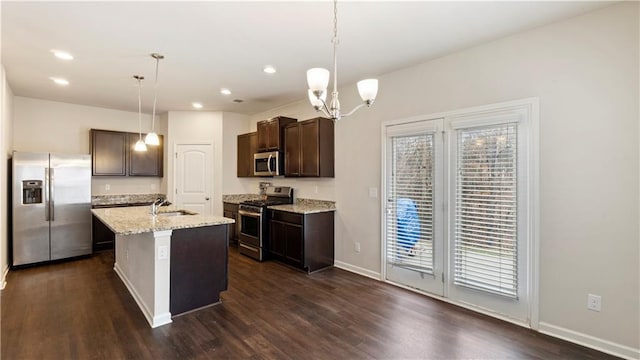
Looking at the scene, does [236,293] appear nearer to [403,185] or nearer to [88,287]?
[88,287]

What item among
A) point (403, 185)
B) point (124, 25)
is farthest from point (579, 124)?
point (124, 25)

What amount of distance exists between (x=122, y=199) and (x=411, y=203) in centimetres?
552

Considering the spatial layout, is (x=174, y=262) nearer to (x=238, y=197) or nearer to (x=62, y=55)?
(x=62, y=55)

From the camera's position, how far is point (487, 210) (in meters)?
3.03

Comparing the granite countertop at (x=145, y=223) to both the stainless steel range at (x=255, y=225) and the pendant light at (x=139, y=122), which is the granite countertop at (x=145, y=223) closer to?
the pendant light at (x=139, y=122)

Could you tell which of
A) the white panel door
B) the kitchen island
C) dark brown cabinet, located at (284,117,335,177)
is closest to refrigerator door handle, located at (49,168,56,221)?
the white panel door

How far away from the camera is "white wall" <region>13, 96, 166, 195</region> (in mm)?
5160

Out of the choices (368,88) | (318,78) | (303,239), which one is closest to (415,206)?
(303,239)

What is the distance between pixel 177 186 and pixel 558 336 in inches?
239

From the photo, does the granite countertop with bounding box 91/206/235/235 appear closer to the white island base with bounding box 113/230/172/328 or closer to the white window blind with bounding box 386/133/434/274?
the white island base with bounding box 113/230/172/328

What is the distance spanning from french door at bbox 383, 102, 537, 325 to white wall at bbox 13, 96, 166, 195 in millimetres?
4953

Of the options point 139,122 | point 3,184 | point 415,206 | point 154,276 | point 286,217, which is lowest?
point 154,276

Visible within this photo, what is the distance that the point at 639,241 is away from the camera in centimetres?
229

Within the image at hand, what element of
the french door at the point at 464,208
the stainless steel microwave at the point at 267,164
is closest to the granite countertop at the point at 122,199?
the stainless steel microwave at the point at 267,164
